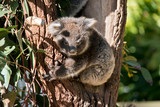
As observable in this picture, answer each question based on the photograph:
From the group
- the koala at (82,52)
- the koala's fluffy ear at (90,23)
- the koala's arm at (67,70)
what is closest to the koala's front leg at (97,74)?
the koala at (82,52)

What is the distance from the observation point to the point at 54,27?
2.63 m

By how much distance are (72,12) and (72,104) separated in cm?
159

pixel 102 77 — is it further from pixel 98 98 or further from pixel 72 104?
pixel 72 104

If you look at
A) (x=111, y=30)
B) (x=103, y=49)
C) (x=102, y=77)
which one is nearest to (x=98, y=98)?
(x=102, y=77)

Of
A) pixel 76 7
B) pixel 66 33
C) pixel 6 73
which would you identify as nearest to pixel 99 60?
pixel 66 33

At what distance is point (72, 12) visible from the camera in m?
3.83

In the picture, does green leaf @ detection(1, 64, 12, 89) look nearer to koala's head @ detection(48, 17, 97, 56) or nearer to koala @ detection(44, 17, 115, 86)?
koala @ detection(44, 17, 115, 86)

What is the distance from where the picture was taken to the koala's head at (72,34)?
2.68 m

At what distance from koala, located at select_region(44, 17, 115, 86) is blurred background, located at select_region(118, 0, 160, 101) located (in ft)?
10.8

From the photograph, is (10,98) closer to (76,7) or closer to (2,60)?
(2,60)

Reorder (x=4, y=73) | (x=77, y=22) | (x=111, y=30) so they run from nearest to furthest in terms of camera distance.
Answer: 1. (x=4, y=73)
2. (x=77, y=22)
3. (x=111, y=30)

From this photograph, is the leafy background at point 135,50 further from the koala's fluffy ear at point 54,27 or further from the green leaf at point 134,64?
the koala's fluffy ear at point 54,27

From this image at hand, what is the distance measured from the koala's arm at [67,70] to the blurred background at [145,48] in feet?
11.8

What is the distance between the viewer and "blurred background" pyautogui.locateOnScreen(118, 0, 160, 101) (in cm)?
676
